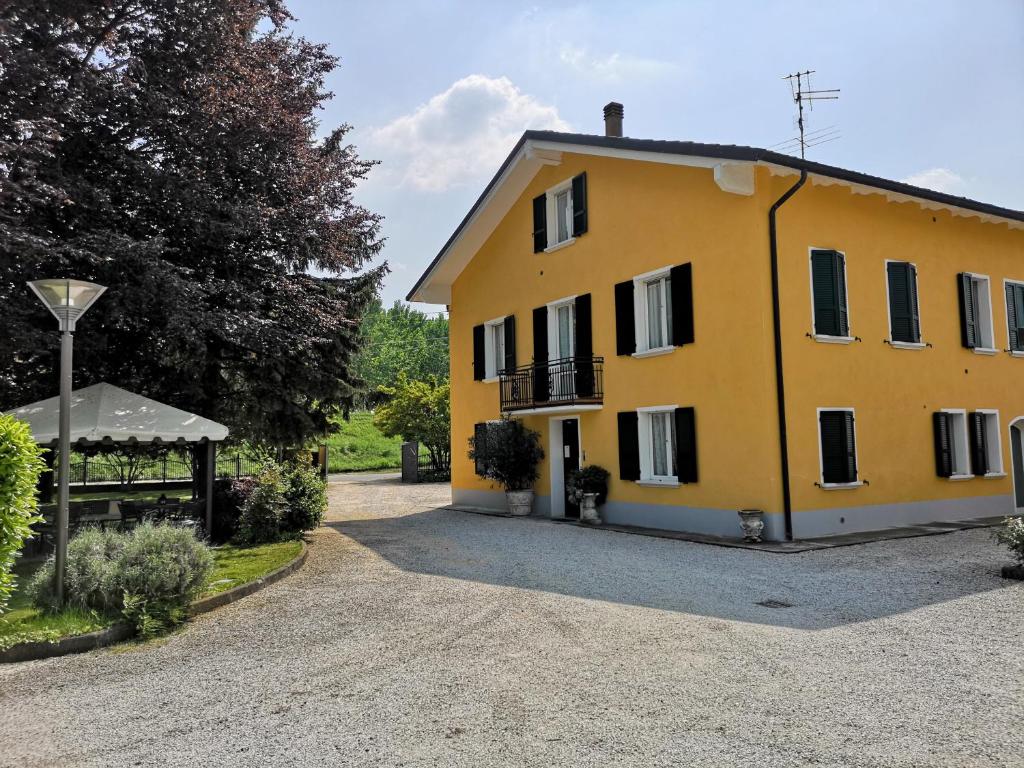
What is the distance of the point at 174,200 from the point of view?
12.1 m

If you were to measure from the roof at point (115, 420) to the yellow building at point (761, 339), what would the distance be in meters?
7.64

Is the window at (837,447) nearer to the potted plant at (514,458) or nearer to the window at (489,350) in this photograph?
the potted plant at (514,458)

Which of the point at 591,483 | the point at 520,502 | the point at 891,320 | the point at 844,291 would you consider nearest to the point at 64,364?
the point at 591,483

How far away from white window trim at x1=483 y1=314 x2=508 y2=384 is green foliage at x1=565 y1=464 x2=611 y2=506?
15.8 ft

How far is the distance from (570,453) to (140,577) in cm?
1089

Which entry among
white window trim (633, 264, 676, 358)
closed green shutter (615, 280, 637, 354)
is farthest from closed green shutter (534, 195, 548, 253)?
white window trim (633, 264, 676, 358)

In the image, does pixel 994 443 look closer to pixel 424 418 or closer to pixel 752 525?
pixel 752 525

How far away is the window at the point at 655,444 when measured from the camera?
42.7 feet

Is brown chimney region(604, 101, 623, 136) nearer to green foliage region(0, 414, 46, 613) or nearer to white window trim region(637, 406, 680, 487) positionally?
white window trim region(637, 406, 680, 487)

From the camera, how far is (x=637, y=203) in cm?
1459

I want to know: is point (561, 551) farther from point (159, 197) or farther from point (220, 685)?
point (159, 197)

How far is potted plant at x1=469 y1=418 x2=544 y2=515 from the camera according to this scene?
655 inches

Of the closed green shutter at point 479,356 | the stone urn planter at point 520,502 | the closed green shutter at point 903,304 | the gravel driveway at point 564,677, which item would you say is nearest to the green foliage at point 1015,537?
the gravel driveway at point 564,677

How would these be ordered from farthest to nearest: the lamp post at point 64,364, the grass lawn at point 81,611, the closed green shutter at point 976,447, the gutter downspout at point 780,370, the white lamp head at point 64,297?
the closed green shutter at point 976,447
the gutter downspout at point 780,370
the white lamp head at point 64,297
the lamp post at point 64,364
the grass lawn at point 81,611
